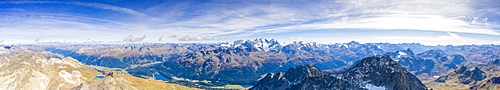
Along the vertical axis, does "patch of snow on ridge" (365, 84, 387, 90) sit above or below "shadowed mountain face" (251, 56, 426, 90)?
below

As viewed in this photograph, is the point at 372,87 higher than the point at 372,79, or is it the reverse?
the point at 372,79

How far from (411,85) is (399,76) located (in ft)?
36.9

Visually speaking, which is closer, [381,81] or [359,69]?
[381,81]

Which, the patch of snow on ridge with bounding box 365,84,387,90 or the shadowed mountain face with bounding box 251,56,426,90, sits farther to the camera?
the patch of snow on ridge with bounding box 365,84,387,90

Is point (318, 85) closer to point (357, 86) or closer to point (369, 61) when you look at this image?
point (357, 86)

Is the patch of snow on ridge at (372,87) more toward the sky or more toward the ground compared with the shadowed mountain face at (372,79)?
more toward the ground

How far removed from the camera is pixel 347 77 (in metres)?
187

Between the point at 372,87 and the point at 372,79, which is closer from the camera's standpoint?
the point at 372,87

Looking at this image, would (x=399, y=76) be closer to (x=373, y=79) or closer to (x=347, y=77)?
(x=373, y=79)

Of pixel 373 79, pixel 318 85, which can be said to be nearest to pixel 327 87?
pixel 318 85

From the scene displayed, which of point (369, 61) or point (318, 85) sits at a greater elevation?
point (369, 61)

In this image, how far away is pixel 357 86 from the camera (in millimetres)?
178875

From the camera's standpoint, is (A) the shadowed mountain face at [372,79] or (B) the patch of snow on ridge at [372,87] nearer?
(A) the shadowed mountain face at [372,79]

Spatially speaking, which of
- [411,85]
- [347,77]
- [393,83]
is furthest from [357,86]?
[411,85]
